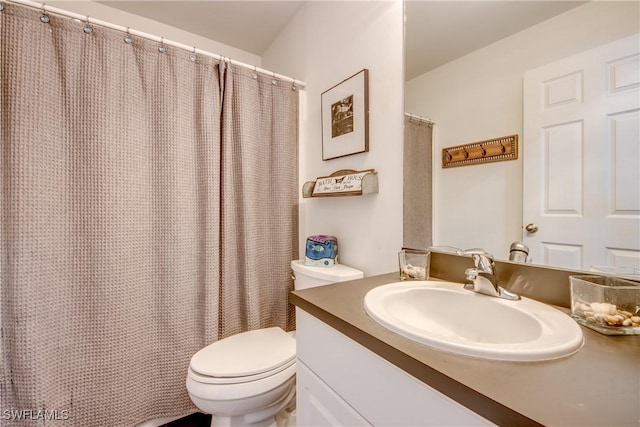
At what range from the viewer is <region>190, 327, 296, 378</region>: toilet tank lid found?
106 centimetres

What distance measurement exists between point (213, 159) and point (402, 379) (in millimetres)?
1291

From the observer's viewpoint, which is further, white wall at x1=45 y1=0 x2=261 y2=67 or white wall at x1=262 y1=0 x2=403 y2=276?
white wall at x1=45 y1=0 x2=261 y2=67

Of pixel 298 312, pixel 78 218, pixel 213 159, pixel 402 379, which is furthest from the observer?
pixel 213 159

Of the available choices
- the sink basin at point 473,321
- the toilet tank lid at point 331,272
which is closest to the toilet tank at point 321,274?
the toilet tank lid at point 331,272

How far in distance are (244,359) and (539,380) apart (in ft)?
3.40

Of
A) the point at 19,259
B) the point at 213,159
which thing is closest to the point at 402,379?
the point at 213,159

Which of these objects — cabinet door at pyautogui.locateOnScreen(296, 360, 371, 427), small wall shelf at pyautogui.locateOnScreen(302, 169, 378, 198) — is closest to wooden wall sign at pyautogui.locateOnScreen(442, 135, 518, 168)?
small wall shelf at pyautogui.locateOnScreen(302, 169, 378, 198)

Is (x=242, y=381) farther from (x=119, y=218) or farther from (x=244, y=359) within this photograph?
(x=119, y=218)

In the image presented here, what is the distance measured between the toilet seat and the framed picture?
0.97m

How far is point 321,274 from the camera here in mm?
1270

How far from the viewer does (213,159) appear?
1409mm

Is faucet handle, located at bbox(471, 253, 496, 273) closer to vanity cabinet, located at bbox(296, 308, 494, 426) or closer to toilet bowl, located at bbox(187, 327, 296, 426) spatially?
vanity cabinet, located at bbox(296, 308, 494, 426)

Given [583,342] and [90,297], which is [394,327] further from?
[90,297]

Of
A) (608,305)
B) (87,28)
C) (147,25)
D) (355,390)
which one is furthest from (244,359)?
(147,25)
